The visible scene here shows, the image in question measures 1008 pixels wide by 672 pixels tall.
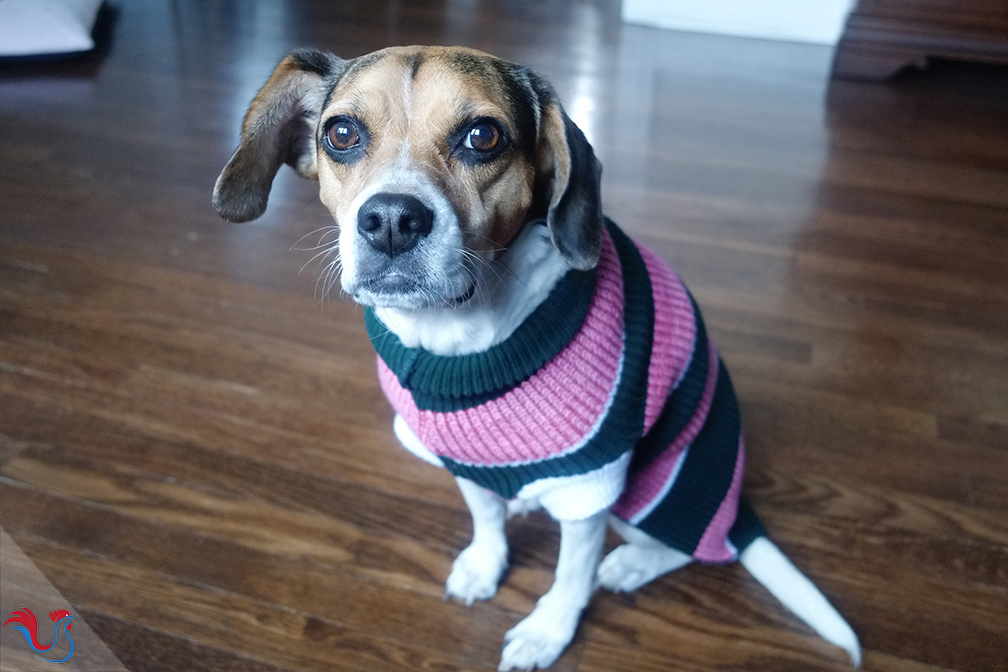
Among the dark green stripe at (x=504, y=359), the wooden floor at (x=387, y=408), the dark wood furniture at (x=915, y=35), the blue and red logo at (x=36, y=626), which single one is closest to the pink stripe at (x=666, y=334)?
the dark green stripe at (x=504, y=359)

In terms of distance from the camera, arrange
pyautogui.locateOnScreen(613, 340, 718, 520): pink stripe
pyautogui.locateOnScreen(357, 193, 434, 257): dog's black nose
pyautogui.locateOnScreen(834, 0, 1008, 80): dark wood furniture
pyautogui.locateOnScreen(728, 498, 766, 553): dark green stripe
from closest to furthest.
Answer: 1. pyautogui.locateOnScreen(357, 193, 434, 257): dog's black nose
2. pyautogui.locateOnScreen(613, 340, 718, 520): pink stripe
3. pyautogui.locateOnScreen(728, 498, 766, 553): dark green stripe
4. pyautogui.locateOnScreen(834, 0, 1008, 80): dark wood furniture

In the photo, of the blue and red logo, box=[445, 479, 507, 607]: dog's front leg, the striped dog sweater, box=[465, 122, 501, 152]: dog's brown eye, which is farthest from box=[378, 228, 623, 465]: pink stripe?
the blue and red logo

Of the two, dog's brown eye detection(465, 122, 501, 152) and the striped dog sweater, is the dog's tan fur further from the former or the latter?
the striped dog sweater

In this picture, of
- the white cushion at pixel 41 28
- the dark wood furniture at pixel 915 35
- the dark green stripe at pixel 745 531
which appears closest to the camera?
the dark green stripe at pixel 745 531

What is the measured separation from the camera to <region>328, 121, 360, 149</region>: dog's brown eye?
3.86 feet

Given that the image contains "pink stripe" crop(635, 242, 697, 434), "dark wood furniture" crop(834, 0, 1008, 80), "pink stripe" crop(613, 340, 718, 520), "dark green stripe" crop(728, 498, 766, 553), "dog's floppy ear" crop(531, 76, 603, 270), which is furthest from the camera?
"dark wood furniture" crop(834, 0, 1008, 80)

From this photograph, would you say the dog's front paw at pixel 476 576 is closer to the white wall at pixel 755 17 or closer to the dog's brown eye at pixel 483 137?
the dog's brown eye at pixel 483 137

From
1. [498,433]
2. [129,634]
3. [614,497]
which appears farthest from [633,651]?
[129,634]

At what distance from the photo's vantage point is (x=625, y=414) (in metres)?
1.22

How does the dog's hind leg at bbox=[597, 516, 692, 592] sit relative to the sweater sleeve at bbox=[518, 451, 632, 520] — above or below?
below

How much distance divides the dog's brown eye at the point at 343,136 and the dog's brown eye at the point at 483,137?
0.51ft

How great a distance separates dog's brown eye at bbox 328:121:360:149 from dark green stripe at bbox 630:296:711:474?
60 centimetres

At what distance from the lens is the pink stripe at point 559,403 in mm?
1192

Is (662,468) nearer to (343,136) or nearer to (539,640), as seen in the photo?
(539,640)
